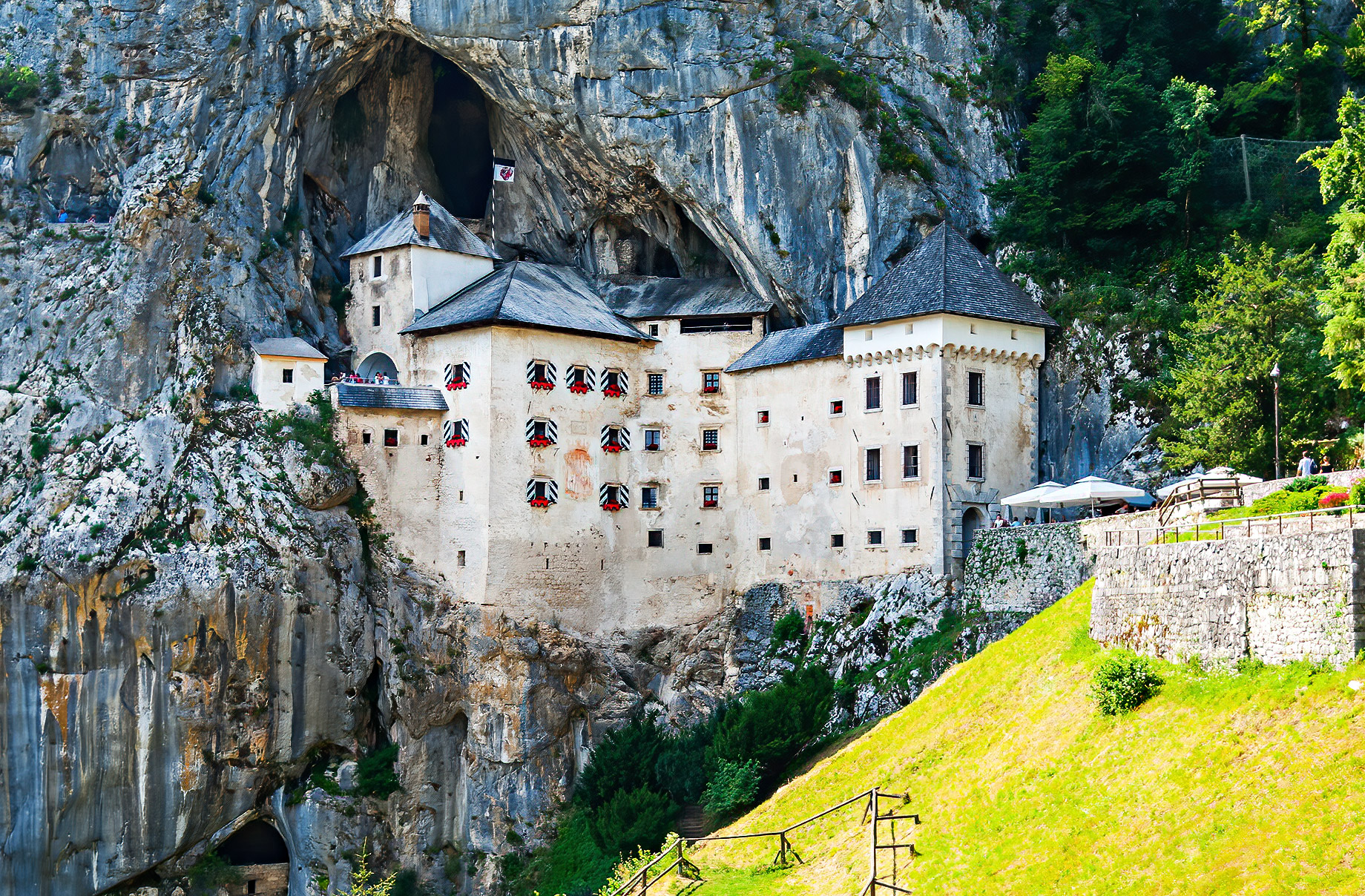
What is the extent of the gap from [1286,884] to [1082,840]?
5.50 m

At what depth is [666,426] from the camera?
71.4m

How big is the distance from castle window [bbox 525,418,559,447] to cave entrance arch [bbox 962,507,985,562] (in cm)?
1795

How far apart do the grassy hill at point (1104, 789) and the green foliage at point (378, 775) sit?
26.4 metres

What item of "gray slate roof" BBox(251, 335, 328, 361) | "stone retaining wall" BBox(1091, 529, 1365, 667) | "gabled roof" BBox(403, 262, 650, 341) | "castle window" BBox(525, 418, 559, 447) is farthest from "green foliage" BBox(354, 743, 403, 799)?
"stone retaining wall" BBox(1091, 529, 1365, 667)

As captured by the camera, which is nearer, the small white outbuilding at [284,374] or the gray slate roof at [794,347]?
the gray slate roof at [794,347]

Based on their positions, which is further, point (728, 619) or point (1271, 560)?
point (728, 619)

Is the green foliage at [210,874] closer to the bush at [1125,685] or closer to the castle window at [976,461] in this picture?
the castle window at [976,461]

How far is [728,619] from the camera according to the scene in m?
68.2

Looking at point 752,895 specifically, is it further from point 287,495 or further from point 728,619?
point 287,495

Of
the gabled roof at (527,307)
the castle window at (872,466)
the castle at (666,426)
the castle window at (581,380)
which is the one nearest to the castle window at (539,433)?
the castle at (666,426)

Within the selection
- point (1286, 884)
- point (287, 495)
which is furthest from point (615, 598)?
point (1286, 884)

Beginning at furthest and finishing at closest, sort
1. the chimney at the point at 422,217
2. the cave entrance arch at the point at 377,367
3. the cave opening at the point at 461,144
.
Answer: the cave opening at the point at 461,144, the chimney at the point at 422,217, the cave entrance arch at the point at 377,367

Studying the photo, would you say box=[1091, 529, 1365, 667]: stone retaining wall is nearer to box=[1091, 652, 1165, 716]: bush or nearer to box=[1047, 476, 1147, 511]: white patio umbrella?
box=[1091, 652, 1165, 716]: bush

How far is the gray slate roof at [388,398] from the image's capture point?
6938cm
